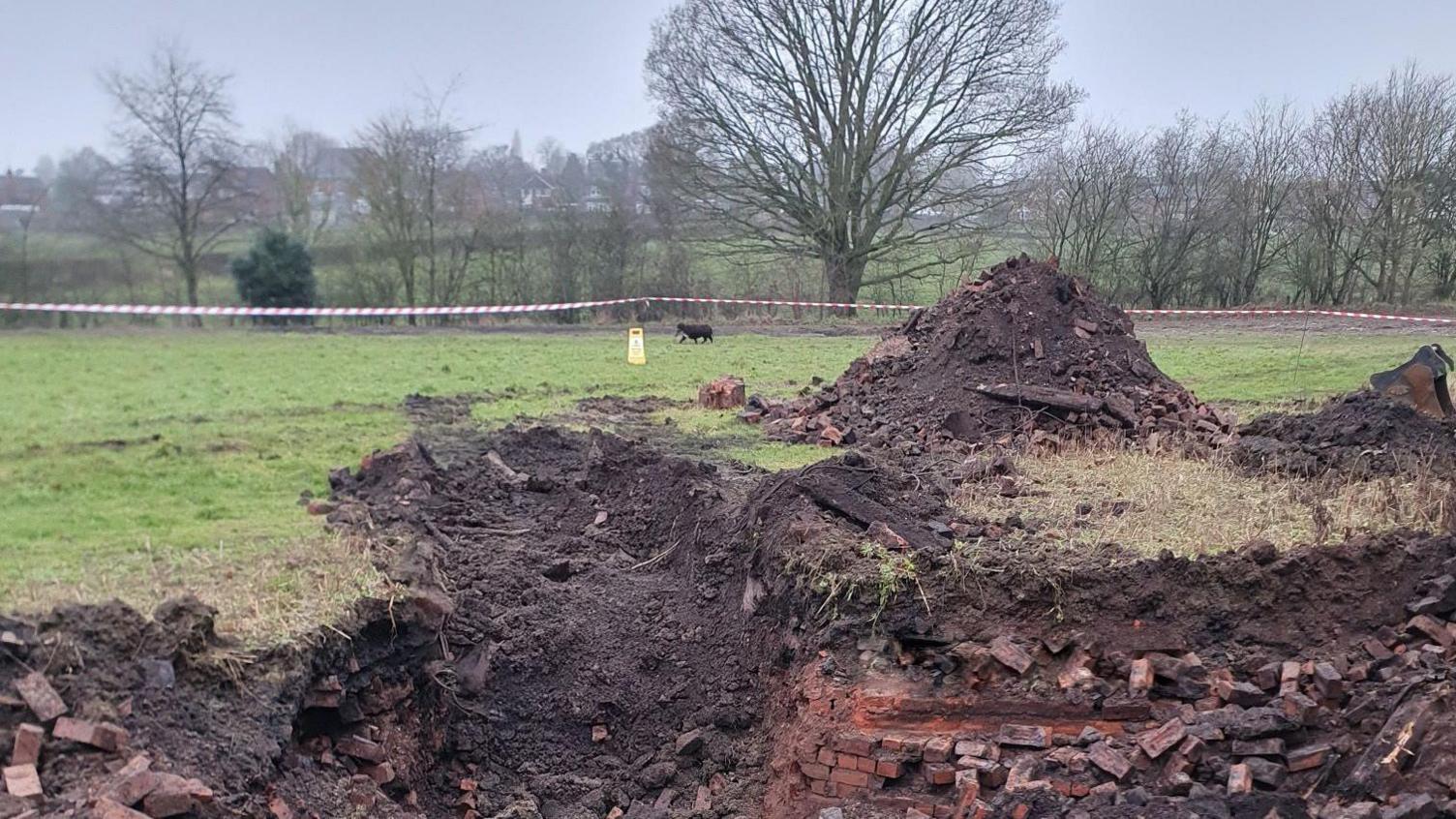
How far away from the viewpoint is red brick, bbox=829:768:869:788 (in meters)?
4.85

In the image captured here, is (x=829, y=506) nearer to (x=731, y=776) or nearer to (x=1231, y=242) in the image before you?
(x=731, y=776)

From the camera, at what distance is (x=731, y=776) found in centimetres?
543

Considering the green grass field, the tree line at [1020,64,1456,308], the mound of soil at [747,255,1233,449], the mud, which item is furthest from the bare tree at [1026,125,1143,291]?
the mud

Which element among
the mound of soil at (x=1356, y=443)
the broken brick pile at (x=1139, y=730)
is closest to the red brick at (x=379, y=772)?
the broken brick pile at (x=1139, y=730)

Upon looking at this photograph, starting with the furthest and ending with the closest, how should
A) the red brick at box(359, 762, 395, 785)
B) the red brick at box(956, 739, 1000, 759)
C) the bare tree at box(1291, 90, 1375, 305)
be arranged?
1. the bare tree at box(1291, 90, 1375, 305)
2. the red brick at box(359, 762, 395, 785)
3. the red brick at box(956, 739, 1000, 759)

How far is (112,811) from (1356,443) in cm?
915

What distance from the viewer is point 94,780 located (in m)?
3.90

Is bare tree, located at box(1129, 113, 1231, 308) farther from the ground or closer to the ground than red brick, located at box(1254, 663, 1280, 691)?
farther from the ground

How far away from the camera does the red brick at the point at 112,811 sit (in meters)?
3.60

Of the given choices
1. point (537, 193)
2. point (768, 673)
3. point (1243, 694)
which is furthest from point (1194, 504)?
point (537, 193)

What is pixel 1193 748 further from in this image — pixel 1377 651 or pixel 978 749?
pixel 1377 651

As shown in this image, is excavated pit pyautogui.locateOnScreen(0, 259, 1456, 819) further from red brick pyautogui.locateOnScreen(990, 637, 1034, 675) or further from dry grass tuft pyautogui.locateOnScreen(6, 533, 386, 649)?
dry grass tuft pyautogui.locateOnScreen(6, 533, 386, 649)

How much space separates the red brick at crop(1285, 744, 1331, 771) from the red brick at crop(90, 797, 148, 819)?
171 inches

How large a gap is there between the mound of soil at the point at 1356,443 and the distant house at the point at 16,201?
993 centimetres
